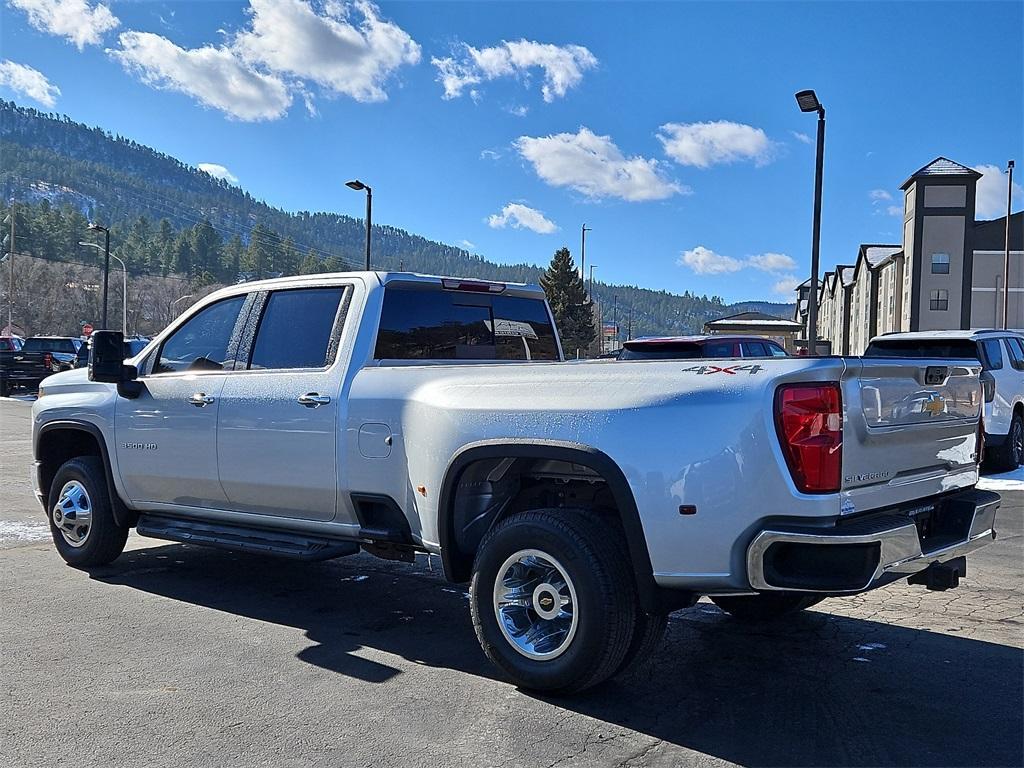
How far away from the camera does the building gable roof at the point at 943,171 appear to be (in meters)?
50.4

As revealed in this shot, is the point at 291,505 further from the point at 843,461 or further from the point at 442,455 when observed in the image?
the point at 843,461

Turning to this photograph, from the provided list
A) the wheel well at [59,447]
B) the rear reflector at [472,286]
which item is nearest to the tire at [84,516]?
the wheel well at [59,447]

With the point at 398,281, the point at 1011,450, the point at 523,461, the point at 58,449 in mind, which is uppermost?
the point at 398,281

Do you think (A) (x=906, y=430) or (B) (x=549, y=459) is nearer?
(A) (x=906, y=430)

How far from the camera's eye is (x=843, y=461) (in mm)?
3426

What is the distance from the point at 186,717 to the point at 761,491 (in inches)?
101

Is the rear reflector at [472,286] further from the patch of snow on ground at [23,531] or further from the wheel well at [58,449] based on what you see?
the patch of snow on ground at [23,531]

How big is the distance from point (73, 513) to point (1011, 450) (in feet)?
36.5

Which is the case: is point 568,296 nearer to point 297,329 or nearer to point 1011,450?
point 1011,450

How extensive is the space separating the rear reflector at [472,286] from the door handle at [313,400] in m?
1.15

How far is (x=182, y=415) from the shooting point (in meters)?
5.71

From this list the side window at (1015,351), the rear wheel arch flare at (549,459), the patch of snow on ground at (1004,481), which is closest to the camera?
the rear wheel arch flare at (549,459)

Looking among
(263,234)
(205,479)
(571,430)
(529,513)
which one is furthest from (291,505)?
(263,234)

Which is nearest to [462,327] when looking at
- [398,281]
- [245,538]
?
[398,281]
